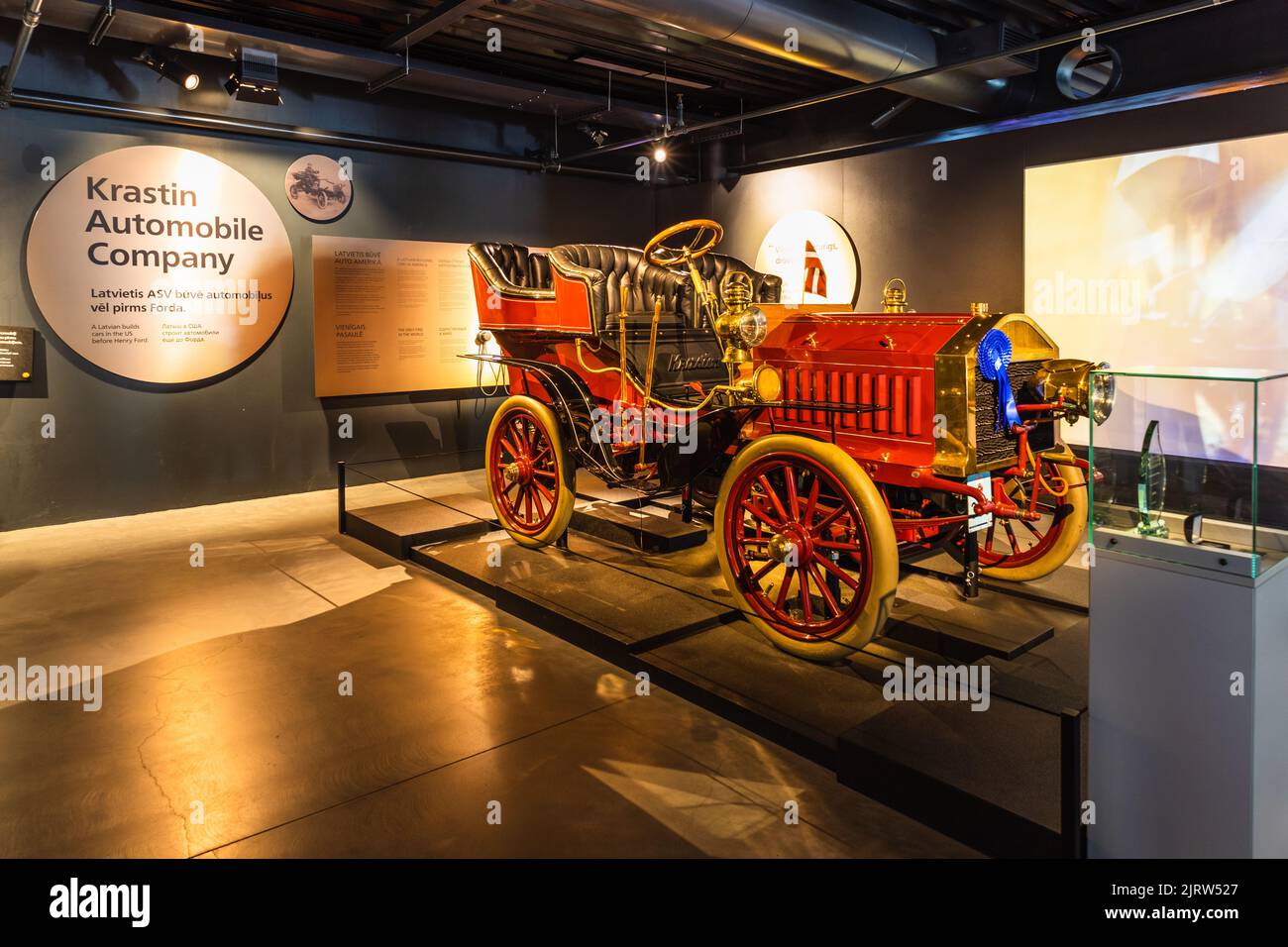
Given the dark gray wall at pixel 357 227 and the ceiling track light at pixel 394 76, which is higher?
the ceiling track light at pixel 394 76

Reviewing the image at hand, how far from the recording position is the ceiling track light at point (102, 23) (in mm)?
5273

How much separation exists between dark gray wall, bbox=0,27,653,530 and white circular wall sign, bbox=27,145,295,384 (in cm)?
10

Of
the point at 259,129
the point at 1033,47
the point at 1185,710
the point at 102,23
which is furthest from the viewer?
the point at 259,129

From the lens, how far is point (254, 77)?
239 inches

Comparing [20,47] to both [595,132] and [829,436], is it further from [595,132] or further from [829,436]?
[829,436]

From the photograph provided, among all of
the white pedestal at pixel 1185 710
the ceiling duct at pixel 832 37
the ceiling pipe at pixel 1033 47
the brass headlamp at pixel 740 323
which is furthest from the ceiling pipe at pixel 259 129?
the white pedestal at pixel 1185 710

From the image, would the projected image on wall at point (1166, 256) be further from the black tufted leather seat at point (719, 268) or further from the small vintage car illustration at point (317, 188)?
the small vintage car illustration at point (317, 188)

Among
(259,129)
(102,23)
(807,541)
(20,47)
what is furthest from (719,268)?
(20,47)

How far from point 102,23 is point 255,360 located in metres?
2.31

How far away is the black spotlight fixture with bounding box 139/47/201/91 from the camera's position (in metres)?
6.07

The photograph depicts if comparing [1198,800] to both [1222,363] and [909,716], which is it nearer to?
[909,716]

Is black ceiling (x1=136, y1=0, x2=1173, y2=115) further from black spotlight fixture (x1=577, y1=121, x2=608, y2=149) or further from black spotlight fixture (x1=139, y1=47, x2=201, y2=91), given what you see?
black spotlight fixture (x1=577, y1=121, x2=608, y2=149)

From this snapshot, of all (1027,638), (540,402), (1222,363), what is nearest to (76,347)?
(540,402)
